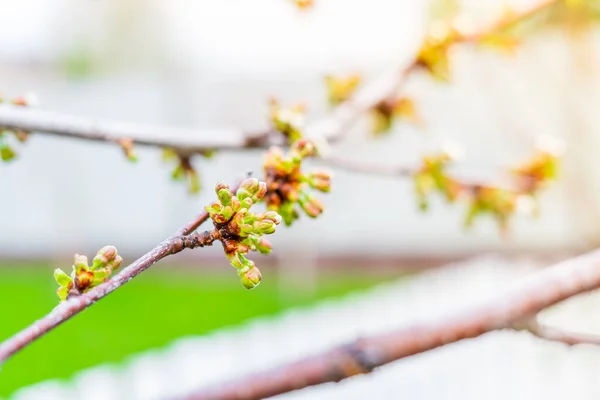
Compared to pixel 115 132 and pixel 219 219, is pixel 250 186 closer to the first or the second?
pixel 219 219

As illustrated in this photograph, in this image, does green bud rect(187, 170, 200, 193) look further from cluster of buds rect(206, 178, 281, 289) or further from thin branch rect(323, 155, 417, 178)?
cluster of buds rect(206, 178, 281, 289)

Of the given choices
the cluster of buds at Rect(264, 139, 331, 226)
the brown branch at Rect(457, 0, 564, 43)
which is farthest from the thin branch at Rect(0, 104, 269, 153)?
the brown branch at Rect(457, 0, 564, 43)

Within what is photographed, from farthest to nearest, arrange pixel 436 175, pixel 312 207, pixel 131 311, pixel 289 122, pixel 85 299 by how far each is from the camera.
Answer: pixel 131 311 → pixel 436 175 → pixel 289 122 → pixel 312 207 → pixel 85 299

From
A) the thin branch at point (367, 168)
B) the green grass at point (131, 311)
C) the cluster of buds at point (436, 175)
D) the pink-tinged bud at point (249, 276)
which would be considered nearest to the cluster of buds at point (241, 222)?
the pink-tinged bud at point (249, 276)

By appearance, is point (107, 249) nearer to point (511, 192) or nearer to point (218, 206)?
point (218, 206)

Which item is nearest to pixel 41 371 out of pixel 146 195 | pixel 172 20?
pixel 146 195

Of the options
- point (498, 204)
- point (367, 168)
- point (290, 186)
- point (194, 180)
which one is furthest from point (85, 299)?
point (498, 204)
